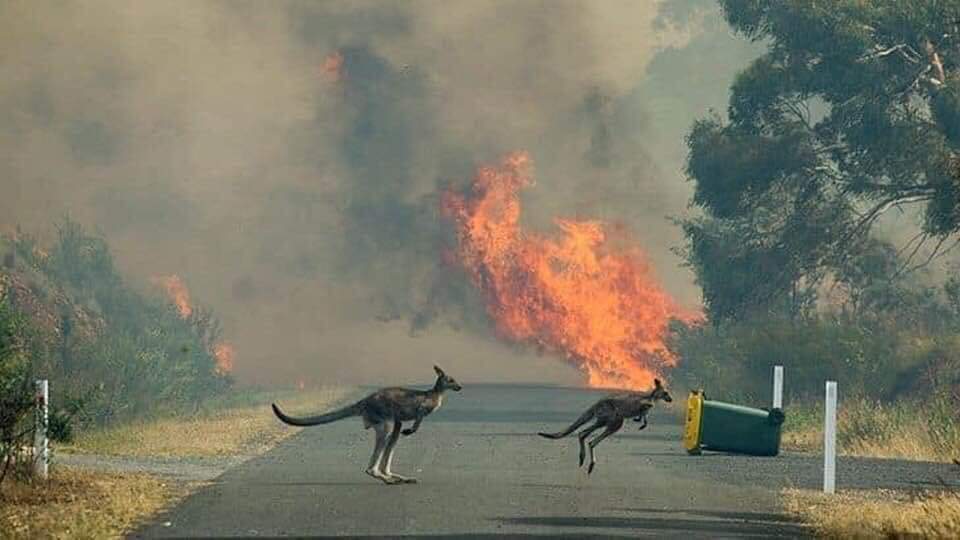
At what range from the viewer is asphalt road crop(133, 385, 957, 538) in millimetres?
20172

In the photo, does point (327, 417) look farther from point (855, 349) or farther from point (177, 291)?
point (177, 291)

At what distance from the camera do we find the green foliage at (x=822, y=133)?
49.1 metres

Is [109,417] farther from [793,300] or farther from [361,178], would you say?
[361,178]

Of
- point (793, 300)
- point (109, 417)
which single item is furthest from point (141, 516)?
point (793, 300)

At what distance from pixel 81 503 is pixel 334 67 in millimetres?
55881

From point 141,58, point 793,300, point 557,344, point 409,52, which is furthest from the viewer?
point 141,58

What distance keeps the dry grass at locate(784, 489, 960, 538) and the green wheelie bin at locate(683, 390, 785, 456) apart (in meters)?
2.89

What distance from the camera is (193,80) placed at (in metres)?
85.7

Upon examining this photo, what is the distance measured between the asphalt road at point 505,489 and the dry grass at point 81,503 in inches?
15.7

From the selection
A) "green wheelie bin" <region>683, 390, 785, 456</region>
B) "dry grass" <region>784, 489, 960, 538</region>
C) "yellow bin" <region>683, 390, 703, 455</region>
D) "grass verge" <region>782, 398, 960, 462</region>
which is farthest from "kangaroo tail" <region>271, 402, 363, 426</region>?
"grass verge" <region>782, 398, 960, 462</region>

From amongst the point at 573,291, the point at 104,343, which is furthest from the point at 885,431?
the point at 573,291

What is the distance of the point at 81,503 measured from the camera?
2206 centimetres

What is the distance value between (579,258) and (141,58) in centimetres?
2936

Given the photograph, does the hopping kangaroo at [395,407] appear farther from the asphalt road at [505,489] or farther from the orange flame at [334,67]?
the orange flame at [334,67]
